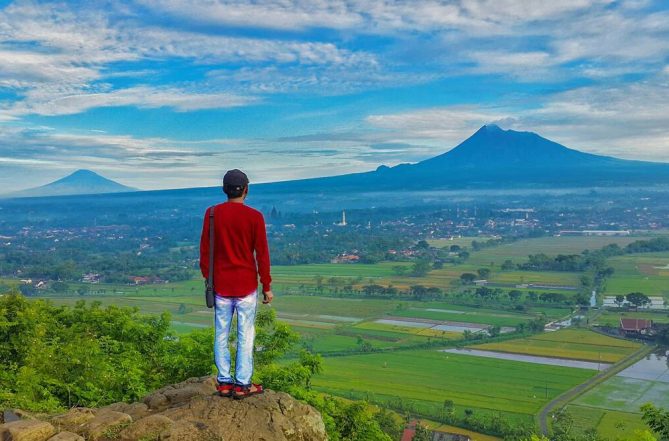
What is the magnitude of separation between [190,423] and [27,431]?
1.35 meters

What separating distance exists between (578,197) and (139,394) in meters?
173

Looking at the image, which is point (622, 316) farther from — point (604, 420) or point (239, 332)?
point (239, 332)

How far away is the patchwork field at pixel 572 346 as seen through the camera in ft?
127

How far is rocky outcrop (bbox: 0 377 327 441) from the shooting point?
17.7ft

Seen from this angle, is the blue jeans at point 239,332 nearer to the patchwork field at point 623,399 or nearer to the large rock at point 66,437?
the large rock at point 66,437

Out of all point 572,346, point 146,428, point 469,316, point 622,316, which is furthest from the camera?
point 469,316

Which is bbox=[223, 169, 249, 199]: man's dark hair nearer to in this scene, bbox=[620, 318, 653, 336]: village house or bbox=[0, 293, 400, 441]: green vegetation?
bbox=[0, 293, 400, 441]: green vegetation

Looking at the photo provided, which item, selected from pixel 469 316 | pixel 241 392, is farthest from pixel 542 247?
pixel 241 392

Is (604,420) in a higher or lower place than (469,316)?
higher

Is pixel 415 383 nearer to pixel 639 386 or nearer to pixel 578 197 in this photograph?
pixel 639 386

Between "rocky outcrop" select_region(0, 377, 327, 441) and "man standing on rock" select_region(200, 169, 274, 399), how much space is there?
0.27 m

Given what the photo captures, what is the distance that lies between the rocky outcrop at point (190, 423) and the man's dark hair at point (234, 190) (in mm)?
1986

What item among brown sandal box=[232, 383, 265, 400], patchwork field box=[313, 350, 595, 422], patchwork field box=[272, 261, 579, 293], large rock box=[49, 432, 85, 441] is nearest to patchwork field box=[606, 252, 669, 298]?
patchwork field box=[272, 261, 579, 293]

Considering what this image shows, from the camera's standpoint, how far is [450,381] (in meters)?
34.3
